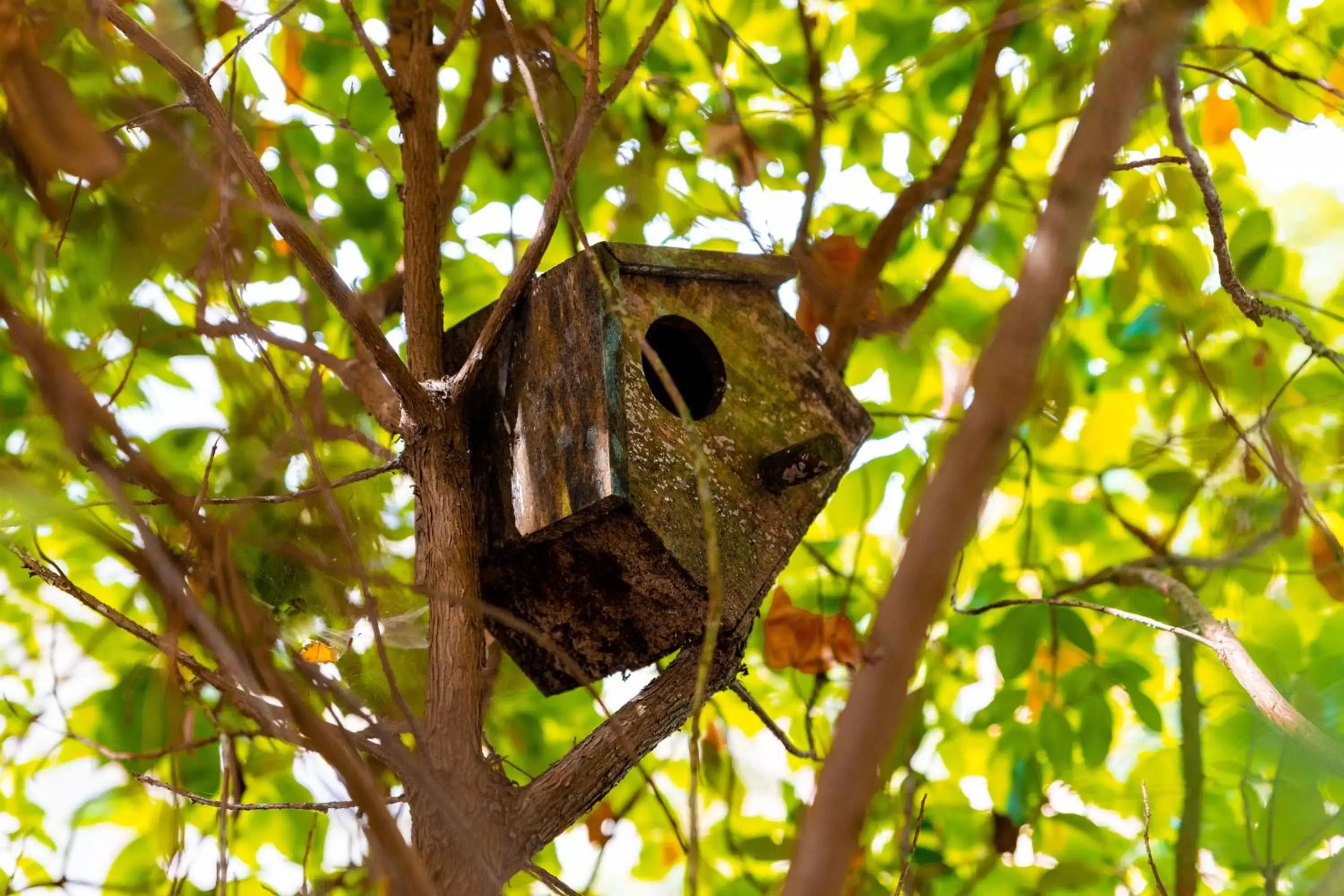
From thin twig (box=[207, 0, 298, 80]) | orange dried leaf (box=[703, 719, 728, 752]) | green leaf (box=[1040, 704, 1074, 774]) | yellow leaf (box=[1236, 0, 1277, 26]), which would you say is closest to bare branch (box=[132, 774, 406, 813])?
thin twig (box=[207, 0, 298, 80])

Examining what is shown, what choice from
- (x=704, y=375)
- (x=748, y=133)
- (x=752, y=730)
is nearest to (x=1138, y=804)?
(x=752, y=730)

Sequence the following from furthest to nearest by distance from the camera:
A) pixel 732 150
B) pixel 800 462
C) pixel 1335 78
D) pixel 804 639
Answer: pixel 732 150, pixel 1335 78, pixel 804 639, pixel 800 462

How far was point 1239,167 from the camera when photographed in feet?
9.10

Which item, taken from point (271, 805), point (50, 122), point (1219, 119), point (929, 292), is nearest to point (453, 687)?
point (271, 805)

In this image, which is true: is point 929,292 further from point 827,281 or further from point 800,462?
point 800,462

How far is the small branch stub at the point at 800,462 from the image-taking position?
1.72m

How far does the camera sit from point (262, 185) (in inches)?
56.5

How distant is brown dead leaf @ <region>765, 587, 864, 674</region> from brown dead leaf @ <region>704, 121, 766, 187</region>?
3.27 ft

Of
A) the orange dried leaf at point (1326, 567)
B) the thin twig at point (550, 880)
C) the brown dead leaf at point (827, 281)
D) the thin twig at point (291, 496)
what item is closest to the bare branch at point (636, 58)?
the thin twig at point (291, 496)

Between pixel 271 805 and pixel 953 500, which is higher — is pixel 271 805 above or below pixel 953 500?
above

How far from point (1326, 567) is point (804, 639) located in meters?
1.05

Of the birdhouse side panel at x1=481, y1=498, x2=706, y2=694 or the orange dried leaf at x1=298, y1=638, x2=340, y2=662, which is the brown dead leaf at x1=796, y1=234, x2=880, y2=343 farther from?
the orange dried leaf at x1=298, y1=638, x2=340, y2=662

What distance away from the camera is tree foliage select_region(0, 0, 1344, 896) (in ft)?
6.63

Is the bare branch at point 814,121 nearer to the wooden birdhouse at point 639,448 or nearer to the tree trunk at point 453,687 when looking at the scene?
the wooden birdhouse at point 639,448
